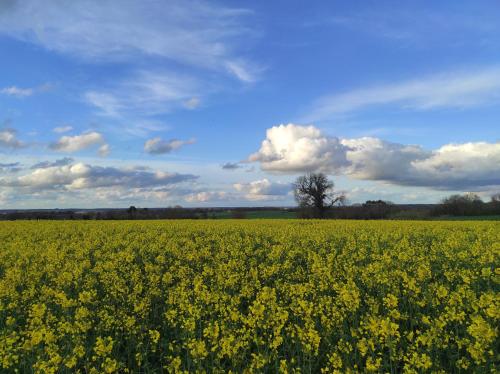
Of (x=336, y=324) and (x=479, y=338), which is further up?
(x=479, y=338)

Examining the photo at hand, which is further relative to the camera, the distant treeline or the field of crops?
the distant treeline

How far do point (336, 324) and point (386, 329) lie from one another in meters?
2.09

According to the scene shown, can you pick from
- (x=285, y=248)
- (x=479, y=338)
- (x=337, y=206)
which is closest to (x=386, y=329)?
(x=479, y=338)

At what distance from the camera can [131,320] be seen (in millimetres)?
6676

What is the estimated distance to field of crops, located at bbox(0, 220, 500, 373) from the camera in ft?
→ 17.3

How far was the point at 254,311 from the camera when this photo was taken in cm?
568

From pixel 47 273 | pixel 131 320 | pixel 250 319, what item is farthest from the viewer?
pixel 47 273

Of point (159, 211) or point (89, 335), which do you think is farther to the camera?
point (159, 211)

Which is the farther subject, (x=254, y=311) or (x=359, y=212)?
(x=359, y=212)

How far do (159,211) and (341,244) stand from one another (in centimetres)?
4714

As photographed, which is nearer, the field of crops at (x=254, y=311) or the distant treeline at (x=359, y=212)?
the field of crops at (x=254, y=311)

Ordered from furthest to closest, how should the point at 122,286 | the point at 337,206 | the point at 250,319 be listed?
the point at 337,206 < the point at 122,286 < the point at 250,319

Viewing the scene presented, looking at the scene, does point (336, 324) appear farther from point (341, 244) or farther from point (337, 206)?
point (337, 206)

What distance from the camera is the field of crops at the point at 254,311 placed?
5281 millimetres
